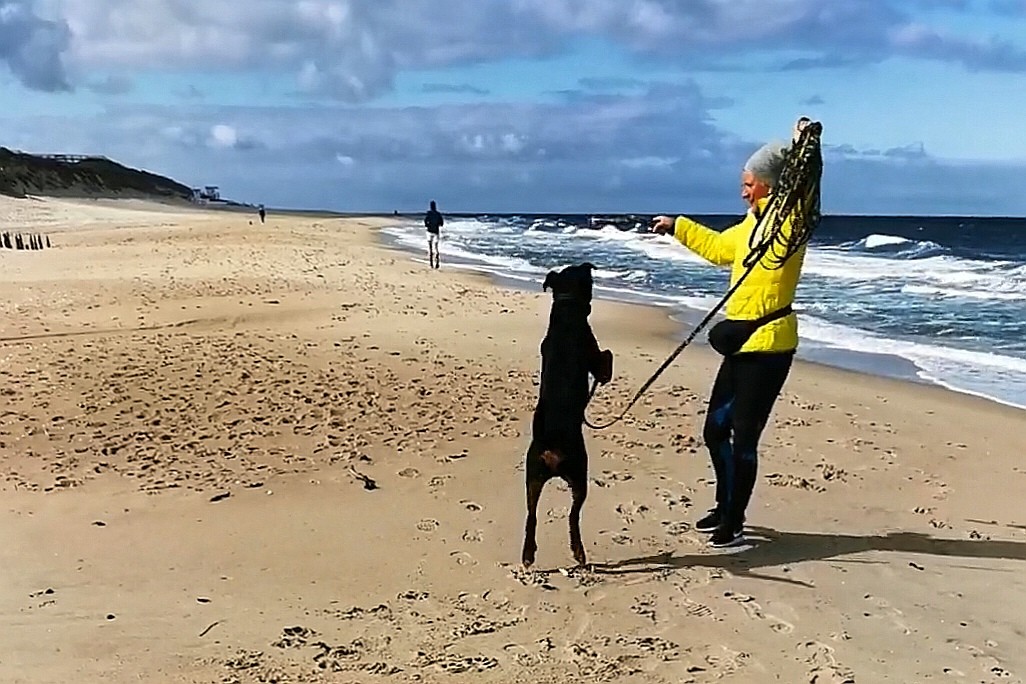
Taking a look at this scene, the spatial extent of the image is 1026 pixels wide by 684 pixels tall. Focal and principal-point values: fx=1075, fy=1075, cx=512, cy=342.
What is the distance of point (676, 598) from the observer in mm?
4562

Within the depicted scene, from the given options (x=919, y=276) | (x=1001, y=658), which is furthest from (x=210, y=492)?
(x=919, y=276)

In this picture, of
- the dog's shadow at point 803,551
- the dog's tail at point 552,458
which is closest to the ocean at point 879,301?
the dog's tail at point 552,458

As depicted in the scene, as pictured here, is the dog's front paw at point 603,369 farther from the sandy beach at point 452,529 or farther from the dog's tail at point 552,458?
the sandy beach at point 452,529

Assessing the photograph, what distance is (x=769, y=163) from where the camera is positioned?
16.0 feet

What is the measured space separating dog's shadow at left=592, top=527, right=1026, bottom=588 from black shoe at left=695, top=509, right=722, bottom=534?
0.58 feet

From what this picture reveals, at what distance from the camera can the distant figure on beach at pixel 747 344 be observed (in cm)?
487

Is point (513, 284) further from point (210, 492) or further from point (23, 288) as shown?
point (210, 492)

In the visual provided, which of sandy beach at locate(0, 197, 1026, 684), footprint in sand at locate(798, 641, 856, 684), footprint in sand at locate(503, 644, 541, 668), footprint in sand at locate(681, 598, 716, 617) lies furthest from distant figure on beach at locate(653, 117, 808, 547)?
footprint in sand at locate(503, 644, 541, 668)

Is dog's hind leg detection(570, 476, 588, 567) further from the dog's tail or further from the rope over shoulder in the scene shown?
the rope over shoulder

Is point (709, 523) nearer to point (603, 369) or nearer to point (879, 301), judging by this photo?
point (603, 369)

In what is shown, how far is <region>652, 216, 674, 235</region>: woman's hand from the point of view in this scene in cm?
513

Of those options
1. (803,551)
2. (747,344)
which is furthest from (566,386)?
(803,551)

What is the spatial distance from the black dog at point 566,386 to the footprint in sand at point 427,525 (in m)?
0.87

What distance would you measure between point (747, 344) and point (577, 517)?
3.62 feet
